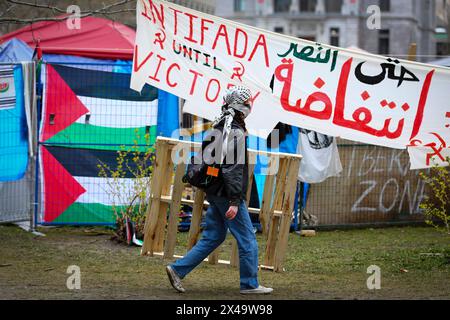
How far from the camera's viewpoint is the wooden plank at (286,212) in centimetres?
902

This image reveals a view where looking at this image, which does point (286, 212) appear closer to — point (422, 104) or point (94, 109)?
point (422, 104)

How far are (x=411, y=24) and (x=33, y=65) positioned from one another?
241 ft

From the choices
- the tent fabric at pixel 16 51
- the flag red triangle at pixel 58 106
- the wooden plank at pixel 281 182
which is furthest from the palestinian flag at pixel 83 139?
the wooden plank at pixel 281 182

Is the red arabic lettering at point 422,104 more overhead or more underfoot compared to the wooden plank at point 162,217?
more overhead

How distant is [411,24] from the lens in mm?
81625

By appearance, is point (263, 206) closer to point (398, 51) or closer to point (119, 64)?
point (119, 64)

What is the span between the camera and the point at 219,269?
9.66 m

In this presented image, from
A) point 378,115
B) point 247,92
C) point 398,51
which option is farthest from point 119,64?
point 398,51

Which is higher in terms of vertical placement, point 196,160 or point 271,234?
point 196,160

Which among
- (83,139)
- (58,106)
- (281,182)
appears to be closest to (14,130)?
(58,106)

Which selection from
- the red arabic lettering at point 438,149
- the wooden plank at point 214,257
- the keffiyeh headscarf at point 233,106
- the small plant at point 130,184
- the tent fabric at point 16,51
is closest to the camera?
the keffiyeh headscarf at point 233,106

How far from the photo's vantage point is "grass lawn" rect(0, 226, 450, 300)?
8.16 metres

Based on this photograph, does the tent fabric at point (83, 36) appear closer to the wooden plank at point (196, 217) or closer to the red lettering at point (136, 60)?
the red lettering at point (136, 60)
